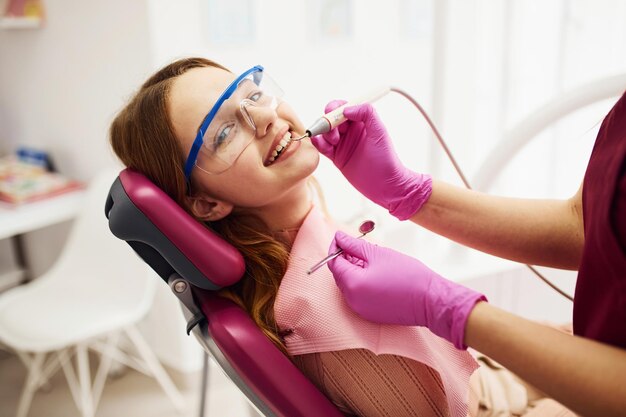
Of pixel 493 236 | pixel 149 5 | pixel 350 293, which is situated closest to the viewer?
pixel 350 293

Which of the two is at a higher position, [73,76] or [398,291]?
[73,76]

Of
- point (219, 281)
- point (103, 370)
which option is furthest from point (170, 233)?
point (103, 370)

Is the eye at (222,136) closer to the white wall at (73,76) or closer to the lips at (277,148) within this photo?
the lips at (277,148)

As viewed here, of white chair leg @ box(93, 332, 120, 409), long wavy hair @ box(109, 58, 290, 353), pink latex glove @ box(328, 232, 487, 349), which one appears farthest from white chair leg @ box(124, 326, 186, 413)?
pink latex glove @ box(328, 232, 487, 349)

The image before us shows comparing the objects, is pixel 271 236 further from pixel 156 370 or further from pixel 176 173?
pixel 156 370

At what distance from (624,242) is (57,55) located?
235 cm

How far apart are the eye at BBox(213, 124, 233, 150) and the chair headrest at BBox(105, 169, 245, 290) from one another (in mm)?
146

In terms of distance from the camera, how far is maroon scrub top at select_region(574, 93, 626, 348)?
0.78 meters

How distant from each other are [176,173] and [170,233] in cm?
16

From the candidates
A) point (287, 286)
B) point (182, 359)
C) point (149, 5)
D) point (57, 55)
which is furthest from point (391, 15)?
point (287, 286)

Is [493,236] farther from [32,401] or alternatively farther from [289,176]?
[32,401]

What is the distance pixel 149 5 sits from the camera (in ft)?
6.26

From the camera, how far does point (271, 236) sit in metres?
1.20

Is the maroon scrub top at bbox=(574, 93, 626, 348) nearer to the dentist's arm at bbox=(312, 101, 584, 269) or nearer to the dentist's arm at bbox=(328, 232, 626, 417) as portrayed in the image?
the dentist's arm at bbox=(328, 232, 626, 417)
